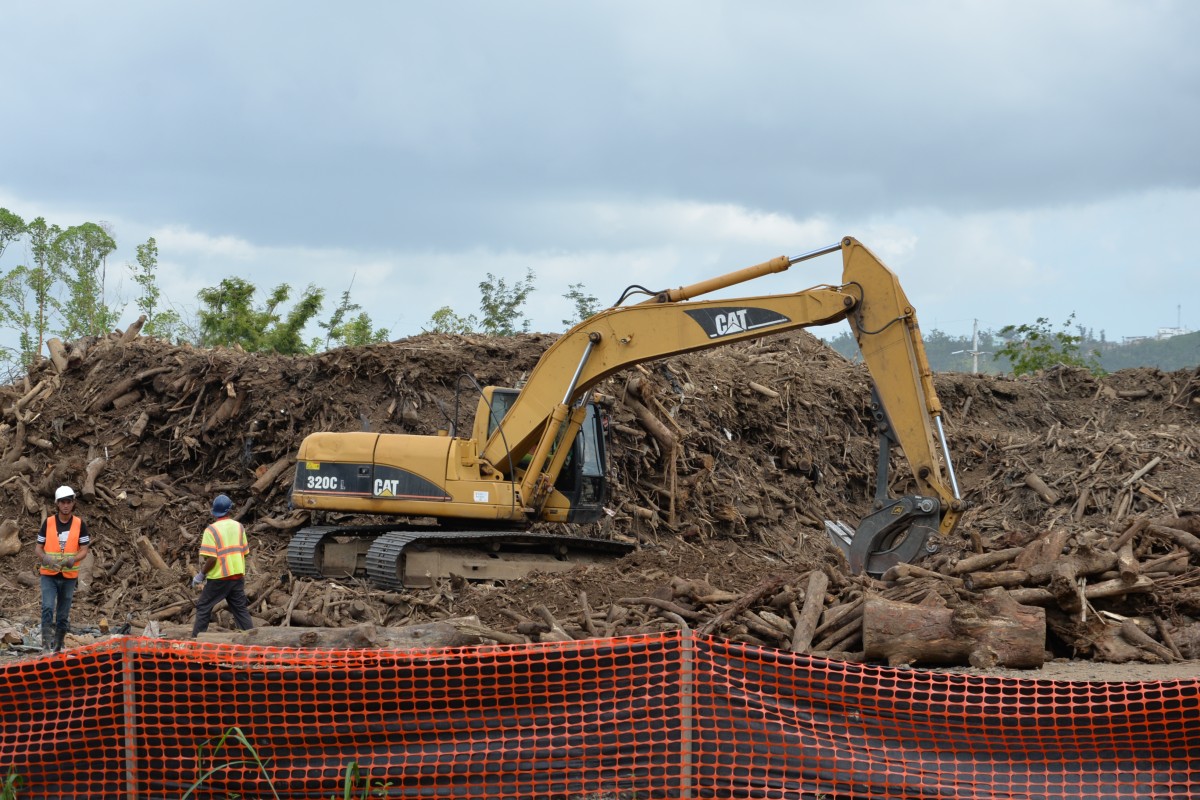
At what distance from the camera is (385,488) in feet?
44.1

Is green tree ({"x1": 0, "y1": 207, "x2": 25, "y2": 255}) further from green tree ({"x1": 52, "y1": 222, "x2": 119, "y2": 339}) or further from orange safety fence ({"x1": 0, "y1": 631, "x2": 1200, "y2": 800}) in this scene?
orange safety fence ({"x1": 0, "y1": 631, "x2": 1200, "y2": 800})

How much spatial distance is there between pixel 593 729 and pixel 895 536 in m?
5.13

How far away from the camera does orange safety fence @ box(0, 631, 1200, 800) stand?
5.47 metres

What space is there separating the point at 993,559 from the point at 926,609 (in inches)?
66.4

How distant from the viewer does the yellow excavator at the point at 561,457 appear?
10117 millimetres

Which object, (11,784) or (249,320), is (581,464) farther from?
(249,320)

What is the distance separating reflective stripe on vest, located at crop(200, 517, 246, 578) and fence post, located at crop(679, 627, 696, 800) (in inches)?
229

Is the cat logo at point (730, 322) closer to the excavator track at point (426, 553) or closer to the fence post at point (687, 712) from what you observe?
the excavator track at point (426, 553)

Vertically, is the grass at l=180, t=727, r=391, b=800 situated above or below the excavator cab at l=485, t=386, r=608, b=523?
below

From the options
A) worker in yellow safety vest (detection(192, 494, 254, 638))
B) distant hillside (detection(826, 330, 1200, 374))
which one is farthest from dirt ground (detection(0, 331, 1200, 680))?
distant hillside (detection(826, 330, 1200, 374))

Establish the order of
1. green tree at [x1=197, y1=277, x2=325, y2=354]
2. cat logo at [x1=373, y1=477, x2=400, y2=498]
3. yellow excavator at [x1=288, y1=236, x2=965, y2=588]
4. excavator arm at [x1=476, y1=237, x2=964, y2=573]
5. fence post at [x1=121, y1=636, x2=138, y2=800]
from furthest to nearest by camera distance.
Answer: green tree at [x1=197, y1=277, x2=325, y2=354] → cat logo at [x1=373, y1=477, x2=400, y2=498] → yellow excavator at [x1=288, y1=236, x2=965, y2=588] → excavator arm at [x1=476, y1=237, x2=964, y2=573] → fence post at [x1=121, y1=636, x2=138, y2=800]

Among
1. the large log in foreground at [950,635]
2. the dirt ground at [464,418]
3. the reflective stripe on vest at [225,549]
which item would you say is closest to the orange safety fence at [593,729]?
the large log in foreground at [950,635]

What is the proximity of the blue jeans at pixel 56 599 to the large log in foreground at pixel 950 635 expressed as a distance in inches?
283

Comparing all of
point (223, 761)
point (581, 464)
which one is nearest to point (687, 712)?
point (223, 761)
